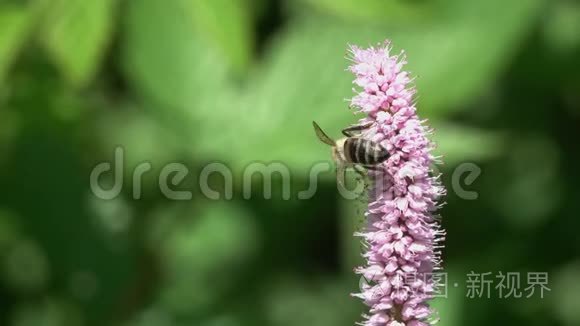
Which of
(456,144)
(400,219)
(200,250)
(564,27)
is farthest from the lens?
(564,27)

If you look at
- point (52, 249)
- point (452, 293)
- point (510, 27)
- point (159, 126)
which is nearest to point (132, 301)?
point (52, 249)

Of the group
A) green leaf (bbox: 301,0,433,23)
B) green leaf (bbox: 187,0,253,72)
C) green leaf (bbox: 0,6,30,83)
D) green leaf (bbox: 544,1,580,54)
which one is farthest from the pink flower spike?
green leaf (bbox: 544,1,580,54)

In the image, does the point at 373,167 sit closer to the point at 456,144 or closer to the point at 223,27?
the point at 223,27

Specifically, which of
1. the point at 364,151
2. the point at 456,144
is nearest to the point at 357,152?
the point at 364,151

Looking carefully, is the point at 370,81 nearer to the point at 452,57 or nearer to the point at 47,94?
the point at 452,57

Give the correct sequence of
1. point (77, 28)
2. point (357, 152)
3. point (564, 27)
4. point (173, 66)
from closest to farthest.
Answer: point (357, 152) < point (77, 28) < point (173, 66) < point (564, 27)

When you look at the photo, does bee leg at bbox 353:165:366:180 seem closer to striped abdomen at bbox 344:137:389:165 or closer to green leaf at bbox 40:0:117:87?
striped abdomen at bbox 344:137:389:165
